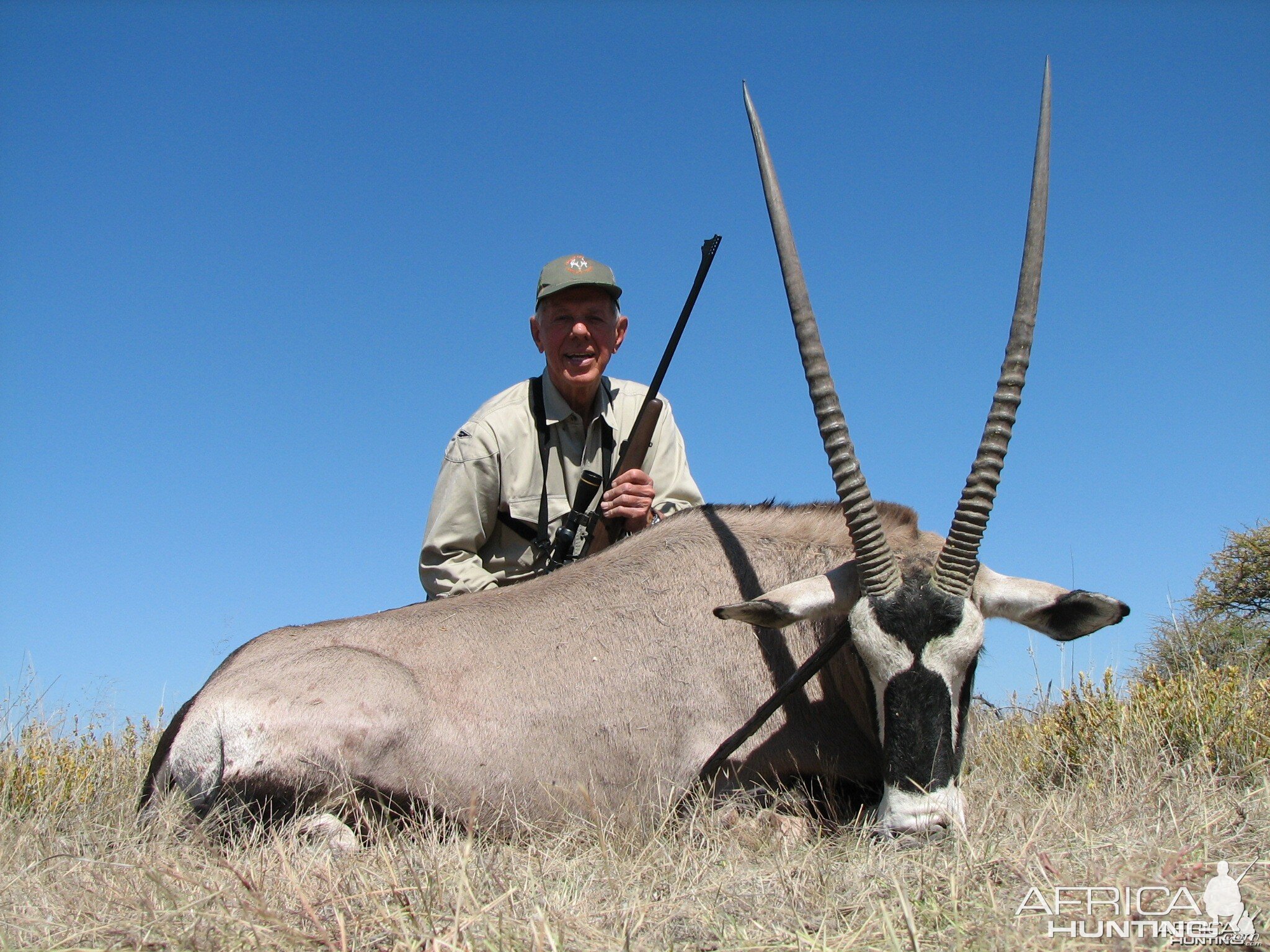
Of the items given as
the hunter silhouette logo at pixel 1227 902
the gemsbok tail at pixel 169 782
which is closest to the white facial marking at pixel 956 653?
the hunter silhouette logo at pixel 1227 902

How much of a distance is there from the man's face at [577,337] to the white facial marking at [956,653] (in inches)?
112

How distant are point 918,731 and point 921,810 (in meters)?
0.26

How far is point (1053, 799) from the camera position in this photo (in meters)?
3.78

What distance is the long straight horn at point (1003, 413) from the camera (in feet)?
12.7

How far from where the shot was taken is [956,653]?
370 cm

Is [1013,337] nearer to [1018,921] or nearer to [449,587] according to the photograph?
A: [1018,921]

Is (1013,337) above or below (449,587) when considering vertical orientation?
above

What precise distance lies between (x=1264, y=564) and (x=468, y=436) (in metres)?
7.78

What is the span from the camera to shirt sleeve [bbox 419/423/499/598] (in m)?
5.59

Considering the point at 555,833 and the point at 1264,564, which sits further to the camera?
the point at 1264,564

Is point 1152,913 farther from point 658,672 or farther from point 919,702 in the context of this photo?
point 658,672

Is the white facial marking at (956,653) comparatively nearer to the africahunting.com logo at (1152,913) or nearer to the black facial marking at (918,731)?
the black facial marking at (918,731)

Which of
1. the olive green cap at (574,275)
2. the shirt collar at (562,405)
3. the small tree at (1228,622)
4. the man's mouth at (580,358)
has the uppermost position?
the olive green cap at (574,275)

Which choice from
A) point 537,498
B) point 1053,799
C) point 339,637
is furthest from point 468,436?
point 1053,799
